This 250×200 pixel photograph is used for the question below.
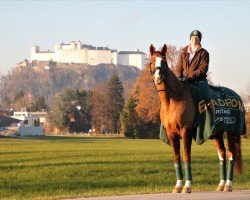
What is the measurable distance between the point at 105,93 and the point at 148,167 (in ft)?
513

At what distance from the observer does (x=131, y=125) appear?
118625 millimetres

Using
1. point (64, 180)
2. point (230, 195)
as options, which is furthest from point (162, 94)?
point (64, 180)

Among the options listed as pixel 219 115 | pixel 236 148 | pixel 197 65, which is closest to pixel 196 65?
pixel 197 65

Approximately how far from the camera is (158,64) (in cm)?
1552

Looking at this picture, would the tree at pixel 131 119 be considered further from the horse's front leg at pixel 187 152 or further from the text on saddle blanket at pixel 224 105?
the horse's front leg at pixel 187 152

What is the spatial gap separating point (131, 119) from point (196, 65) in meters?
100

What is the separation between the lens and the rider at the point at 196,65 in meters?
16.6

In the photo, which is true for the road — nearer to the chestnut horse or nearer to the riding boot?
the chestnut horse

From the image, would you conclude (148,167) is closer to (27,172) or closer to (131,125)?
(27,172)

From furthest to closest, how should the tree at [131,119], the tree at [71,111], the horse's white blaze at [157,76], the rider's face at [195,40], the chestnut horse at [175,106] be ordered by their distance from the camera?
the tree at [71,111]
the tree at [131,119]
the rider's face at [195,40]
the chestnut horse at [175,106]
the horse's white blaze at [157,76]

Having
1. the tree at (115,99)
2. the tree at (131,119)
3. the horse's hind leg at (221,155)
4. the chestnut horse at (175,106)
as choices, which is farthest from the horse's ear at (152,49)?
the tree at (115,99)

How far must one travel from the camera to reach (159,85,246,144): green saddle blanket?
16.2 meters

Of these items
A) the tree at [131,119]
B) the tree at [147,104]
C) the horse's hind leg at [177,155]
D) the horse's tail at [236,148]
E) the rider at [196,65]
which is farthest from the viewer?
the tree at [131,119]

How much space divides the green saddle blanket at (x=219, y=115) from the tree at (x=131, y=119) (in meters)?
98.8
